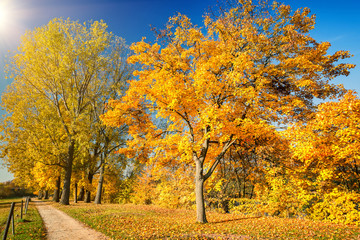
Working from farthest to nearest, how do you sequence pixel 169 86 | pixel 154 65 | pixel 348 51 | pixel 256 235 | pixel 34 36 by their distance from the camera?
pixel 34 36, pixel 154 65, pixel 348 51, pixel 169 86, pixel 256 235

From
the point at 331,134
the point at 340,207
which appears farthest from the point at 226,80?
the point at 340,207

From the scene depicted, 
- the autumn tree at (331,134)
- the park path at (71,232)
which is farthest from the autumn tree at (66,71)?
the autumn tree at (331,134)

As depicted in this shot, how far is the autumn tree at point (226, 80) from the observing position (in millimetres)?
10375

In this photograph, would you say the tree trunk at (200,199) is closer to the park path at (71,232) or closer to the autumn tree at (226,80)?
the autumn tree at (226,80)

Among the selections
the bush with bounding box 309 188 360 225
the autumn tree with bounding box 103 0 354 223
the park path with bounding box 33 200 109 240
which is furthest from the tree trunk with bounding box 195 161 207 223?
the bush with bounding box 309 188 360 225

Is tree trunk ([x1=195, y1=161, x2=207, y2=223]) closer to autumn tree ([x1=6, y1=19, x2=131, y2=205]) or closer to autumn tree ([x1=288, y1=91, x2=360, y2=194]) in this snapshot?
autumn tree ([x1=288, y1=91, x2=360, y2=194])

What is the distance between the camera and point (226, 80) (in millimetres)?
10609

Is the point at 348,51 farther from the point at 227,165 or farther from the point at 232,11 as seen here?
the point at 227,165

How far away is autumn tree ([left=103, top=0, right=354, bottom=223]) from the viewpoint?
1038 centimetres

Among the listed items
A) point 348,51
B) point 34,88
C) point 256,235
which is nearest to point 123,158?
point 34,88

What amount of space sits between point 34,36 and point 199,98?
1831 cm

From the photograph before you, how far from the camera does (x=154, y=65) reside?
12500mm

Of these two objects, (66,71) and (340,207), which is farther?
(66,71)

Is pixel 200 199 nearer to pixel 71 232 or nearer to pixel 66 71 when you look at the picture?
pixel 71 232
